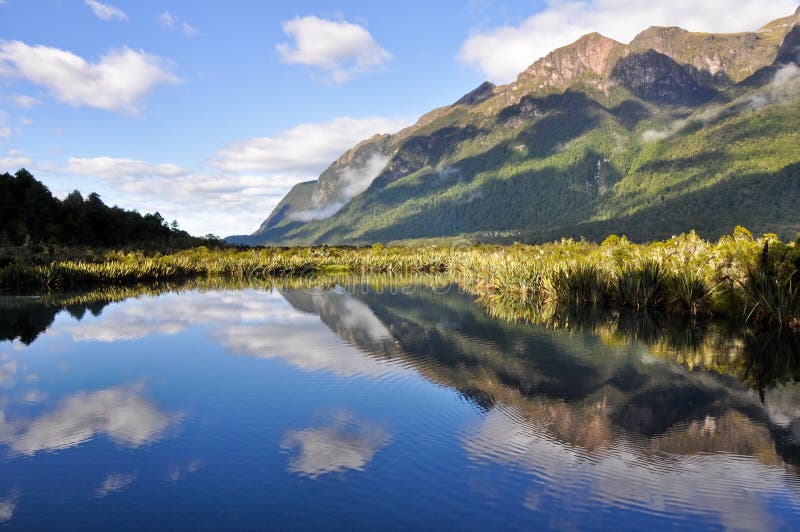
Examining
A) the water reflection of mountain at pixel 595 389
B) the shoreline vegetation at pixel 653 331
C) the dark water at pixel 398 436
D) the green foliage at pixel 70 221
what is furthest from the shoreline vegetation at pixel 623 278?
the green foliage at pixel 70 221

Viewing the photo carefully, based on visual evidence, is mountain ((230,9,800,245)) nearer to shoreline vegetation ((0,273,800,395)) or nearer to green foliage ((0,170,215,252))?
shoreline vegetation ((0,273,800,395))

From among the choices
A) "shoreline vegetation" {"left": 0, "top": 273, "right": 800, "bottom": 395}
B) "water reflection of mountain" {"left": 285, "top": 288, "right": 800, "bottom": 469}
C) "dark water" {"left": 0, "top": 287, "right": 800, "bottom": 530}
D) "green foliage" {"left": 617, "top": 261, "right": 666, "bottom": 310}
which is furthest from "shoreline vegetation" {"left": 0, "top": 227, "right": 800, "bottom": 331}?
"water reflection of mountain" {"left": 285, "top": 288, "right": 800, "bottom": 469}

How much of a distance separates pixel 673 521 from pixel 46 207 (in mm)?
51125

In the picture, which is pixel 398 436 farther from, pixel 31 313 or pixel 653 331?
pixel 31 313

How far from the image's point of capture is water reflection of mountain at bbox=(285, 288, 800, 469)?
591 cm

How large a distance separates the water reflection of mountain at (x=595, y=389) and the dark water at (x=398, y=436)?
39 millimetres

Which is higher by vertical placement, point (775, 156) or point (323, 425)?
point (775, 156)

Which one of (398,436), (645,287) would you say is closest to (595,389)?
(398,436)

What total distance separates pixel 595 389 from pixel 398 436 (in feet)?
11.1

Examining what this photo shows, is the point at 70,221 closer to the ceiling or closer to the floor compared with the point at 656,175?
closer to the floor

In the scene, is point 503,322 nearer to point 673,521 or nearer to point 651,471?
point 651,471

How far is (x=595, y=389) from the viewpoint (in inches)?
309

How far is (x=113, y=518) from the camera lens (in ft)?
14.0

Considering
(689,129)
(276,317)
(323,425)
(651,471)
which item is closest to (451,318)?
(276,317)
